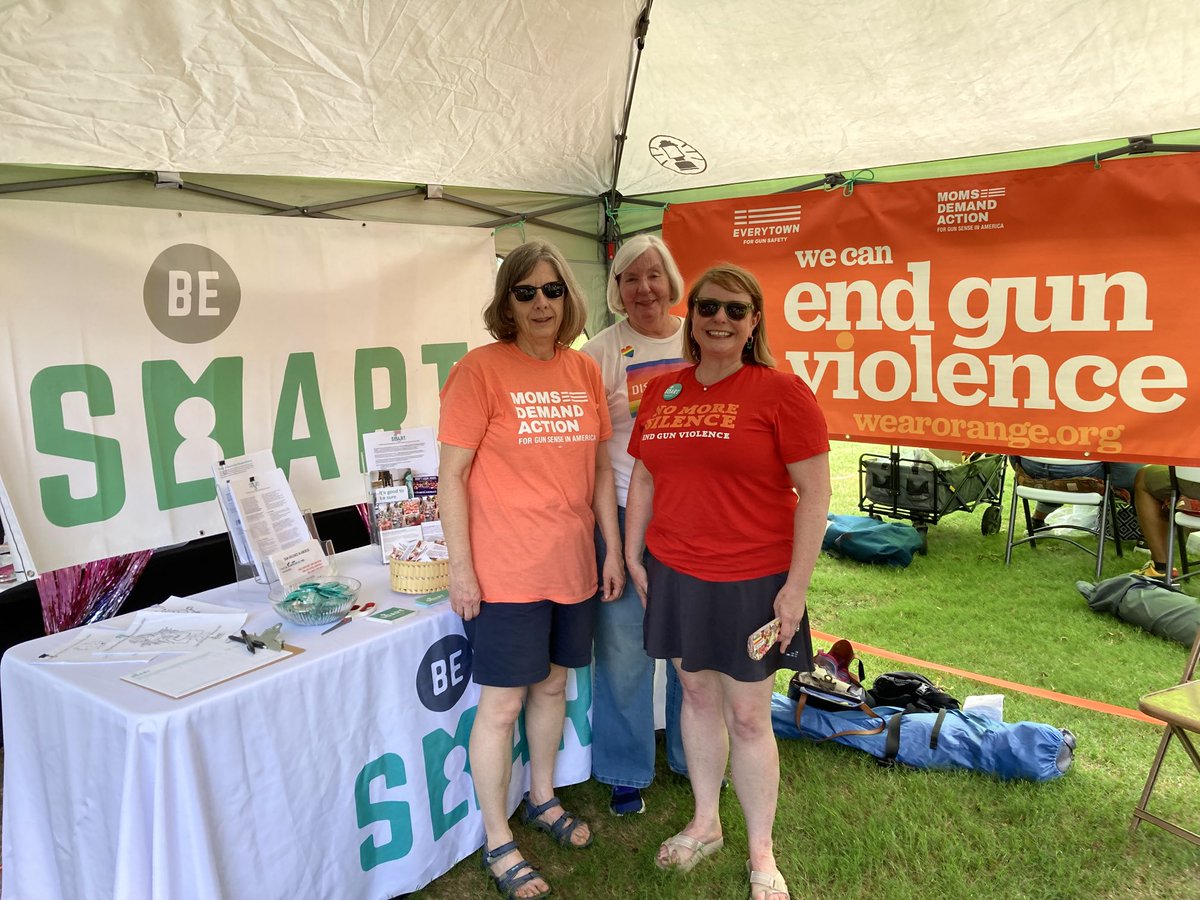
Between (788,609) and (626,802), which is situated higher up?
(788,609)

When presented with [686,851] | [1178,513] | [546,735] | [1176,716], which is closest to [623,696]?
[546,735]

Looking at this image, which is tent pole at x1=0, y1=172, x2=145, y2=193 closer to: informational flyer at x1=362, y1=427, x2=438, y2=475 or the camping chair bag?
informational flyer at x1=362, y1=427, x2=438, y2=475

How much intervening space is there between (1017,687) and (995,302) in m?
1.61

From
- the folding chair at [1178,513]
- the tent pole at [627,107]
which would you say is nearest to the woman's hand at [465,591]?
the tent pole at [627,107]

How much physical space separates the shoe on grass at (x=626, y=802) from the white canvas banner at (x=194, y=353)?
1.42m

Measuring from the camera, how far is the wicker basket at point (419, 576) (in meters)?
1.95

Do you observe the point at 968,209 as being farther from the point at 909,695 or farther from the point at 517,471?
the point at 517,471

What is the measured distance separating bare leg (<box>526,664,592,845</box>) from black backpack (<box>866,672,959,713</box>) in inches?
47.6

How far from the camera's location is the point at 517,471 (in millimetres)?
1744

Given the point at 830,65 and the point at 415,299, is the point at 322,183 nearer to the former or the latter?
the point at 415,299

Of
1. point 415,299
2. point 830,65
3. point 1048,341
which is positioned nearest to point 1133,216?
point 1048,341

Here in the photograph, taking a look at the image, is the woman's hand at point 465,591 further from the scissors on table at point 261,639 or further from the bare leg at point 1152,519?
the bare leg at point 1152,519

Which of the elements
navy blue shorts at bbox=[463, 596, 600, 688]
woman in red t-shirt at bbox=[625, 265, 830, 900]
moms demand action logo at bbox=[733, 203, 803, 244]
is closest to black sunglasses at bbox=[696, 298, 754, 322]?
woman in red t-shirt at bbox=[625, 265, 830, 900]

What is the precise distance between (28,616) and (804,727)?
261 cm
